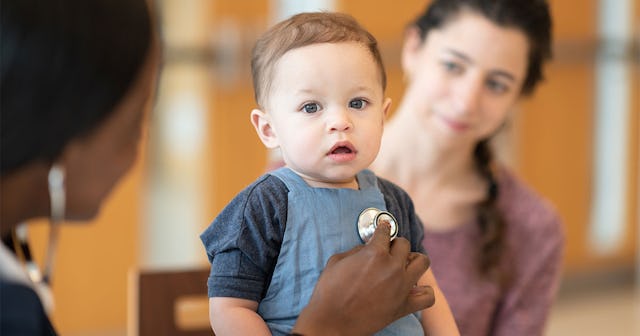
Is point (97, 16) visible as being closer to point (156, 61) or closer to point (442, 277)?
point (156, 61)

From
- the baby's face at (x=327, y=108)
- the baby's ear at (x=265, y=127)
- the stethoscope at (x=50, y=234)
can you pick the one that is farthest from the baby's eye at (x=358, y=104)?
the stethoscope at (x=50, y=234)

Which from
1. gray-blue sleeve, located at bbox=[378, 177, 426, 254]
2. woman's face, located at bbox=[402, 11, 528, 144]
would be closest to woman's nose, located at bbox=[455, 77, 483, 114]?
woman's face, located at bbox=[402, 11, 528, 144]

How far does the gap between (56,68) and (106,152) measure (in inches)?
5.5

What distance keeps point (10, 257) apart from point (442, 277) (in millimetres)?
971

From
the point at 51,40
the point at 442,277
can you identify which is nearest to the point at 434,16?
the point at 442,277

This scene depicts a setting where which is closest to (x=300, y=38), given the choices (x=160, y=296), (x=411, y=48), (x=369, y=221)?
(x=369, y=221)

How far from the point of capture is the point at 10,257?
940mm

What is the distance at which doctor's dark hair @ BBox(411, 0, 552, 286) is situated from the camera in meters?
1.70

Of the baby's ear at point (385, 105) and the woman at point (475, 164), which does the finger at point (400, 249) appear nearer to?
the baby's ear at point (385, 105)

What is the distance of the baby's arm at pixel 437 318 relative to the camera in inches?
46.5

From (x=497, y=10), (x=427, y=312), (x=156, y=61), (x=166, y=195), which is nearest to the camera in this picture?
(x=156, y=61)

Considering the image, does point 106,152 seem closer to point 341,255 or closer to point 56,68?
point 56,68

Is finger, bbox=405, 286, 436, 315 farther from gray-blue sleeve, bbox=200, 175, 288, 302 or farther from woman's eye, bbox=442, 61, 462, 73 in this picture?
woman's eye, bbox=442, 61, 462, 73

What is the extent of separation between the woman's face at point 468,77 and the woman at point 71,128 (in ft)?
2.35
